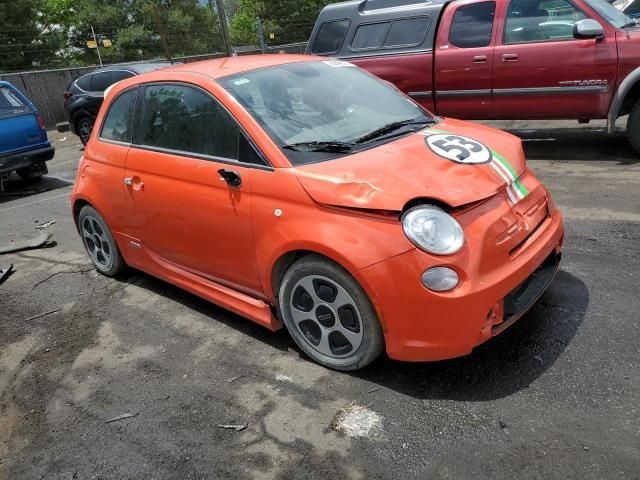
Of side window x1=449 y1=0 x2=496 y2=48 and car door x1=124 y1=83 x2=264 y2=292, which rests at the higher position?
side window x1=449 y1=0 x2=496 y2=48

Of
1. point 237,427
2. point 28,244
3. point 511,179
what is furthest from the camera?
point 28,244

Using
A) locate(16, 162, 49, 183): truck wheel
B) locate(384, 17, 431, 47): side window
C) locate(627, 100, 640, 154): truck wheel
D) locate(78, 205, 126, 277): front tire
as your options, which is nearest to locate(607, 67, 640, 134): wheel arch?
locate(627, 100, 640, 154): truck wheel

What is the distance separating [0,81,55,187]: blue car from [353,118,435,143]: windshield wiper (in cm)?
716

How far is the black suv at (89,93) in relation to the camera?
1177 centimetres

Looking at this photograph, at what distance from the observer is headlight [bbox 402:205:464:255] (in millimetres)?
2549

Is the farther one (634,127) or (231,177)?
(634,127)

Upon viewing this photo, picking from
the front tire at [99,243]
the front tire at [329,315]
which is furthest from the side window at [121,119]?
the front tire at [329,315]

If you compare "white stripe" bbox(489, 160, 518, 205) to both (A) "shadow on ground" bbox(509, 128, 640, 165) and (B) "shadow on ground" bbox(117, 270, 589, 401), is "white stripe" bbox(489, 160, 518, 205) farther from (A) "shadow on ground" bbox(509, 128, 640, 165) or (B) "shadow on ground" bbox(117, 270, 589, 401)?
(A) "shadow on ground" bbox(509, 128, 640, 165)

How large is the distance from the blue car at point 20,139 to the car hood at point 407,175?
7.28 metres

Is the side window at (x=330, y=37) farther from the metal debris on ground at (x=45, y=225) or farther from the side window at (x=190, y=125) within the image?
the side window at (x=190, y=125)

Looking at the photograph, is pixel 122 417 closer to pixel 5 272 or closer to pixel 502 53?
pixel 5 272

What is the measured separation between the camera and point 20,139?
860 cm

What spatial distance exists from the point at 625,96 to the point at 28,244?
270 inches

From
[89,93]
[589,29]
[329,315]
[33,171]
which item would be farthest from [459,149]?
[89,93]
